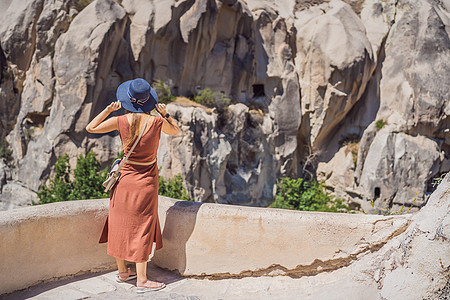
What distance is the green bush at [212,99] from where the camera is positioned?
15.1m

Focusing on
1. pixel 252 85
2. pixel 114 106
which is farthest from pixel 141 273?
pixel 252 85

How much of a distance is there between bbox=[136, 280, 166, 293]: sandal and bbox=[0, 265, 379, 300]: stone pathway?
34 mm

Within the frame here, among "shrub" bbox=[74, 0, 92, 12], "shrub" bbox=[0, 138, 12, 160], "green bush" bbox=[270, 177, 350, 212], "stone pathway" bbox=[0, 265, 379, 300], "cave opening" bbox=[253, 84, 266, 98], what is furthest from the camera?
"cave opening" bbox=[253, 84, 266, 98]

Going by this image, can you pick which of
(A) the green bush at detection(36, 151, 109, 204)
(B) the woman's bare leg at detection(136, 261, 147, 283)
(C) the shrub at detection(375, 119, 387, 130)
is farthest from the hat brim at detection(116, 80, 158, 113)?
(C) the shrub at detection(375, 119, 387, 130)

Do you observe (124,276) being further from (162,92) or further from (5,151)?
(5,151)

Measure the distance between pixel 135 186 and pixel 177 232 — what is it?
0.53m

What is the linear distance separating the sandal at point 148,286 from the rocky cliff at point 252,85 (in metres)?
9.95

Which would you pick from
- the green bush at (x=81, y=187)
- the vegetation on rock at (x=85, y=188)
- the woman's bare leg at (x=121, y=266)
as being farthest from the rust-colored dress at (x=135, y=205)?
the green bush at (x=81, y=187)

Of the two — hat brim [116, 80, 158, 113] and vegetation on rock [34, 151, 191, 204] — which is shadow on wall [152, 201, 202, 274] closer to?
hat brim [116, 80, 158, 113]

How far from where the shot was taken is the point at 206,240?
3.39 meters

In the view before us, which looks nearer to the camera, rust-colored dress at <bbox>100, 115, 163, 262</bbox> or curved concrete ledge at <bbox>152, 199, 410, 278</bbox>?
curved concrete ledge at <bbox>152, 199, 410, 278</bbox>

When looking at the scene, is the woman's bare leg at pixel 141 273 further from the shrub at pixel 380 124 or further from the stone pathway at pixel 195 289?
the shrub at pixel 380 124

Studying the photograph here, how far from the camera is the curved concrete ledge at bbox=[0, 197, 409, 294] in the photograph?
3.04 metres

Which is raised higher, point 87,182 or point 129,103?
point 129,103
